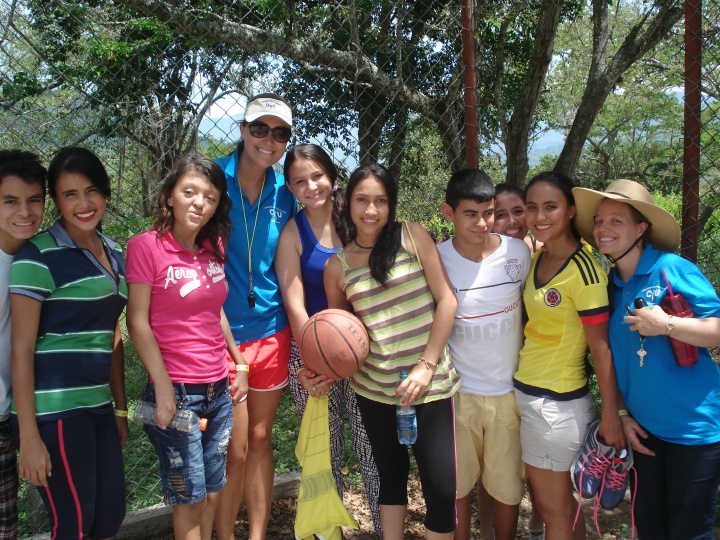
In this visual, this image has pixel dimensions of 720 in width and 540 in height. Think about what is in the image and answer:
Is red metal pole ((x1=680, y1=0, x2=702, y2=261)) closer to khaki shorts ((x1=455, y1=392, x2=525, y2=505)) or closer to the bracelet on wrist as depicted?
khaki shorts ((x1=455, y1=392, x2=525, y2=505))

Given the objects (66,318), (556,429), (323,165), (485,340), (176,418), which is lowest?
(556,429)

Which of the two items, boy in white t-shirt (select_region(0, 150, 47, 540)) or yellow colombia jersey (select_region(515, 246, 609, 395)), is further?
yellow colombia jersey (select_region(515, 246, 609, 395))

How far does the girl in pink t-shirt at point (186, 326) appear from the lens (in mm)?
2338

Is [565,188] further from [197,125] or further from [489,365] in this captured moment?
[197,125]

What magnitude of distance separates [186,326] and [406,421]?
3.30 ft

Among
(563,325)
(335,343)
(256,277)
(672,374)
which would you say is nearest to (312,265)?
(256,277)

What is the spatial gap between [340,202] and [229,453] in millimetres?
1298

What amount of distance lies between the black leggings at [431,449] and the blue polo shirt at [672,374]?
2.57 ft

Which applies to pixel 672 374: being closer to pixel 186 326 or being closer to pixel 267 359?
pixel 267 359

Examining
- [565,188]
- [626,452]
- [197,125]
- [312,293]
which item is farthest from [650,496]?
[197,125]

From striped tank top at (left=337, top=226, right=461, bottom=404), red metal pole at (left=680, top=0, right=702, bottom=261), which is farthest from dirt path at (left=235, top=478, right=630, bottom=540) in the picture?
red metal pole at (left=680, top=0, right=702, bottom=261)

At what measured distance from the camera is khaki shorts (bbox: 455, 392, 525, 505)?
8.55 ft

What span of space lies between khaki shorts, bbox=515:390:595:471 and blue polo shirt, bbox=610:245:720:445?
0.74ft

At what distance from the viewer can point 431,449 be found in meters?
2.50
